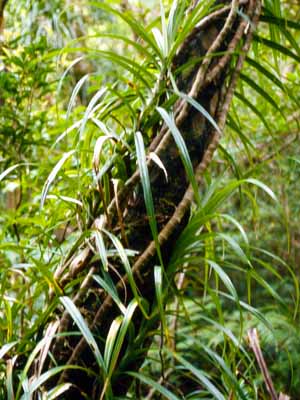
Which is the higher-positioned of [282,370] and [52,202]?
[52,202]

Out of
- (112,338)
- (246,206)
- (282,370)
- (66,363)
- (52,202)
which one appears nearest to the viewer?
(112,338)

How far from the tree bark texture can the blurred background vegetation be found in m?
0.04

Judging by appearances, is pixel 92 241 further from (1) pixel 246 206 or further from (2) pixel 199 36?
(1) pixel 246 206

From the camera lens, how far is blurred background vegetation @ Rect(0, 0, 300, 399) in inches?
36.1

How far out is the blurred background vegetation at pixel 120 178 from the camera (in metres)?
0.92

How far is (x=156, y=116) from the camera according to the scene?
944 millimetres

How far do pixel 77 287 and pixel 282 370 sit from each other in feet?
6.36

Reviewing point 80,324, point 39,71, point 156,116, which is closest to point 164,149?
point 156,116

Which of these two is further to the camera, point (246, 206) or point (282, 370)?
point (246, 206)

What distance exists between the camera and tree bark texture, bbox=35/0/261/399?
0.91 metres

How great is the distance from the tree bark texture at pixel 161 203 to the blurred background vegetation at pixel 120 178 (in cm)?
4

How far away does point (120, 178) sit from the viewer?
37.7 inches

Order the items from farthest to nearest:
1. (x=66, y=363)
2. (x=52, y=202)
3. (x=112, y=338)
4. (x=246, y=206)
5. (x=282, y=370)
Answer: (x=246, y=206)
(x=282, y=370)
(x=52, y=202)
(x=66, y=363)
(x=112, y=338)

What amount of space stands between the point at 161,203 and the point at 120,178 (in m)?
0.08
